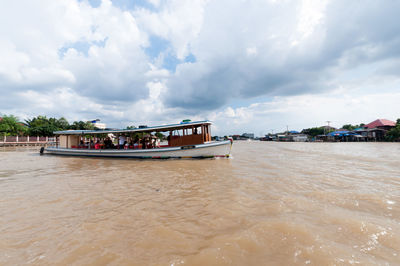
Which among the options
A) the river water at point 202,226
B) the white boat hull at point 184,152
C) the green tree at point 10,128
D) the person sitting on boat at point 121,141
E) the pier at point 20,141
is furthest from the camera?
the green tree at point 10,128

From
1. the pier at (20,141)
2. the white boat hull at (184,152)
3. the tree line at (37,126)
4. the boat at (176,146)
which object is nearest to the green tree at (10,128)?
the tree line at (37,126)

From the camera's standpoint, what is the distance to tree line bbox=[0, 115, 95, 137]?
40.1m

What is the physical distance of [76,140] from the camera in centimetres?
1820

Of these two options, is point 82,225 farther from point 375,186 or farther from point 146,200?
point 375,186

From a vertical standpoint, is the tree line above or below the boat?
above

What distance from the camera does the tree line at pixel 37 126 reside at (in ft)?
132

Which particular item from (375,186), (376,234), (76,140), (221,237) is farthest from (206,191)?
(76,140)

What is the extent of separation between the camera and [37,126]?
46.2m

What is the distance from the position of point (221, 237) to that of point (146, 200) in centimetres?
252

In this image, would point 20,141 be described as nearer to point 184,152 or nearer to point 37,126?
point 37,126

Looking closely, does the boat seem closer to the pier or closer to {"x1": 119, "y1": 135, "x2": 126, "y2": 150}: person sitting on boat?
{"x1": 119, "y1": 135, "x2": 126, "y2": 150}: person sitting on boat

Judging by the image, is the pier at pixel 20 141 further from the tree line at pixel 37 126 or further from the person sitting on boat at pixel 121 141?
the person sitting on boat at pixel 121 141

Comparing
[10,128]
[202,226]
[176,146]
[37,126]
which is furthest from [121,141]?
[37,126]

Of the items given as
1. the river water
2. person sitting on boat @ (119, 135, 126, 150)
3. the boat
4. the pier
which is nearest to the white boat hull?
the boat
